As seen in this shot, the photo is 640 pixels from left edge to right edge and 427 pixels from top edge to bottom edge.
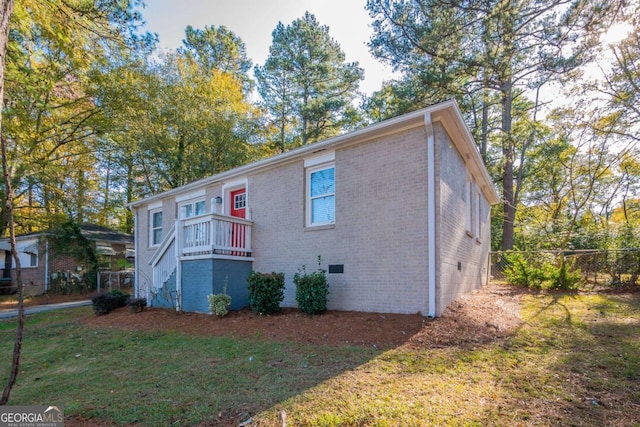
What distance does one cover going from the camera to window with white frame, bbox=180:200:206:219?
11773 mm

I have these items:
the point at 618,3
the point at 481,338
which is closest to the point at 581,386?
the point at 481,338

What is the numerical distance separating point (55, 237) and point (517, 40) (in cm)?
2386

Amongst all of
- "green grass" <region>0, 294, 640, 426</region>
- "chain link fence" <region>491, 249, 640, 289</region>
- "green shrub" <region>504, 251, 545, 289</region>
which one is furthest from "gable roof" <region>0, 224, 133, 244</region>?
"chain link fence" <region>491, 249, 640, 289</region>

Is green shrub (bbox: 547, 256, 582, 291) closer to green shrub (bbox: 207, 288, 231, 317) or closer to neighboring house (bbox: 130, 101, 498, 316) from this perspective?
neighboring house (bbox: 130, 101, 498, 316)

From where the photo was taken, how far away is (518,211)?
25141 mm

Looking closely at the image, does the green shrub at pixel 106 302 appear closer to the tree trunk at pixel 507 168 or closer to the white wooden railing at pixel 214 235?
the white wooden railing at pixel 214 235

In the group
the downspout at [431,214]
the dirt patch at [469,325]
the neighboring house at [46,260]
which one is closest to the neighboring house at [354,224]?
the downspout at [431,214]

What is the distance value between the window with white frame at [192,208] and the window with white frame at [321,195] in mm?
4837

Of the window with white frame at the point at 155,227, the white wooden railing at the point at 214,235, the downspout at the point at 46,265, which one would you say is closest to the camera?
the white wooden railing at the point at 214,235

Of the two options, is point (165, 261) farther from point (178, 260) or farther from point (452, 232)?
point (452, 232)

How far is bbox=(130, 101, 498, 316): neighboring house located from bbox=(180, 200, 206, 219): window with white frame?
0.82 m

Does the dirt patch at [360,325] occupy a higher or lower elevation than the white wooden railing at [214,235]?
lower

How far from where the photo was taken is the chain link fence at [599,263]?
9.81 metres

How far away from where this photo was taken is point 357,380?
393 centimetres
